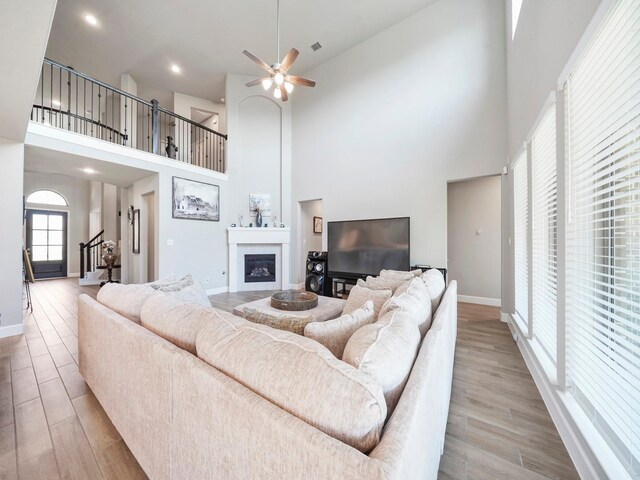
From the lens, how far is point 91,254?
744 cm

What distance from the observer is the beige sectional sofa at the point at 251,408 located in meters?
0.59

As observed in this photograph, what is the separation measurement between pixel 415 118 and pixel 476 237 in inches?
96.0

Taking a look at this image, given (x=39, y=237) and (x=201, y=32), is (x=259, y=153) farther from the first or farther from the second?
(x=39, y=237)

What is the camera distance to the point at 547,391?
1.79 metres

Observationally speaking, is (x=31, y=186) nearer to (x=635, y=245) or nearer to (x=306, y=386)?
(x=306, y=386)

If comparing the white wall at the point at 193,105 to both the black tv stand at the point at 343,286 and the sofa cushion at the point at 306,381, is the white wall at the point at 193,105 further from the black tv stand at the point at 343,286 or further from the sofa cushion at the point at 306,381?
the sofa cushion at the point at 306,381

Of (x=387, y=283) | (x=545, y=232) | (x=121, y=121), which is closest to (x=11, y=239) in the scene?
(x=121, y=121)

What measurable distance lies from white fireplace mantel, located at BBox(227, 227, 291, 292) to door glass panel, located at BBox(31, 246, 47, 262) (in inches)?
262

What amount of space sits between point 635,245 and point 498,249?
12.9 ft

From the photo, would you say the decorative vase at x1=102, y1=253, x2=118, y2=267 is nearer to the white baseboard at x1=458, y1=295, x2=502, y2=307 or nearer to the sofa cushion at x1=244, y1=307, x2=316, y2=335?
the sofa cushion at x1=244, y1=307, x2=316, y2=335

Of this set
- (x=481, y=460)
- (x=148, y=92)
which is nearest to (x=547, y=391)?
(x=481, y=460)

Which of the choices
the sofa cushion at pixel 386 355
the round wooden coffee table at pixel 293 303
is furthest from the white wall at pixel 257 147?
the sofa cushion at pixel 386 355

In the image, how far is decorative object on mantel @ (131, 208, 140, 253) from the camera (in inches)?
210

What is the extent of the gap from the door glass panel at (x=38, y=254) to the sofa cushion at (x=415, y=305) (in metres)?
10.8
